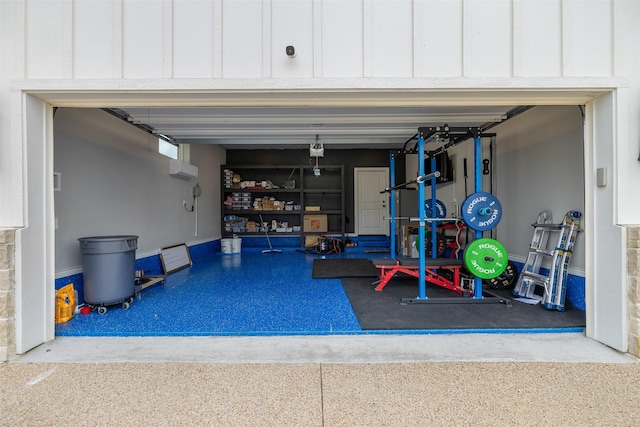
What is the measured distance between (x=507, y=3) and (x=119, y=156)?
4.58m

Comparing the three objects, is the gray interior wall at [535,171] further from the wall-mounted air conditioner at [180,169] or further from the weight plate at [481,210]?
the wall-mounted air conditioner at [180,169]

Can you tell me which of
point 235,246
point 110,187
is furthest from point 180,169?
point 235,246

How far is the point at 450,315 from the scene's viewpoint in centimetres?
295

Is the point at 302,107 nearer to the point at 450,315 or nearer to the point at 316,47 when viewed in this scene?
the point at 316,47

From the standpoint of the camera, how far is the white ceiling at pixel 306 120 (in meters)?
3.31

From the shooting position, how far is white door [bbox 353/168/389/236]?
27.8 feet

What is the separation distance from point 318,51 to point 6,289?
115 inches

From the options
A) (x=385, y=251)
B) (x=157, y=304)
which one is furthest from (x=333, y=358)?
(x=385, y=251)

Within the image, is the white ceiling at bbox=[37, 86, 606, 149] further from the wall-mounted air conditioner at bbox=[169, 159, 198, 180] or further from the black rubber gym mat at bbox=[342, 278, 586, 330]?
the black rubber gym mat at bbox=[342, 278, 586, 330]

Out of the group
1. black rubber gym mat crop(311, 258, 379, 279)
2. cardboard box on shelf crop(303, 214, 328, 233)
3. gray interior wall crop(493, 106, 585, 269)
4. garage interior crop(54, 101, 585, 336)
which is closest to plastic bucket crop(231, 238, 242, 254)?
garage interior crop(54, 101, 585, 336)

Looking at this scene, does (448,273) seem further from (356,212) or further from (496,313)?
(356,212)

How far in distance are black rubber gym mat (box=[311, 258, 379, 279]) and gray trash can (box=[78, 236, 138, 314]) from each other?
255 centimetres

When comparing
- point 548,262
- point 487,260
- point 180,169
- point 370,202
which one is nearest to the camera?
point 487,260

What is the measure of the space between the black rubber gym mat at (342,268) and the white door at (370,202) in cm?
236
